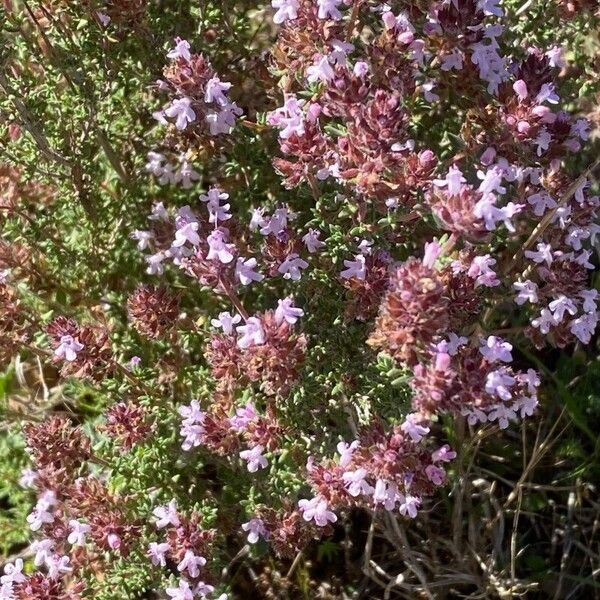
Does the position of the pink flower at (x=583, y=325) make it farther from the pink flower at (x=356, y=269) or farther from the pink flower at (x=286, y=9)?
the pink flower at (x=286, y=9)

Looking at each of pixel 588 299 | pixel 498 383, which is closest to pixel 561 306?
pixel 588 299

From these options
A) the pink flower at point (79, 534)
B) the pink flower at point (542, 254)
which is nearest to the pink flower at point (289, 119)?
the pink flower at point (542, 254)

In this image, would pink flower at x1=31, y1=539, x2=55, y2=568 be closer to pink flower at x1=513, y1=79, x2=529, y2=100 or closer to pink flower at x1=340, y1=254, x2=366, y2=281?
pink flower at x1=340, y1=254, x2=366, y2=281

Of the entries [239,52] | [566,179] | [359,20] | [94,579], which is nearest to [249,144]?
[239,52]

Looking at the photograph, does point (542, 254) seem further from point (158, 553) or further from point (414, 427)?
point (158, 553)

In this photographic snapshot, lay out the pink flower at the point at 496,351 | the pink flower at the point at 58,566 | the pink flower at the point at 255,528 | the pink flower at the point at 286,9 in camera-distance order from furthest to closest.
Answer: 1. the pink flower at the point at 255,528
2. the pink flower at the point at 58,566
3. the pink flower at the point at 286,9
4. the pink flower at the point at 496,351

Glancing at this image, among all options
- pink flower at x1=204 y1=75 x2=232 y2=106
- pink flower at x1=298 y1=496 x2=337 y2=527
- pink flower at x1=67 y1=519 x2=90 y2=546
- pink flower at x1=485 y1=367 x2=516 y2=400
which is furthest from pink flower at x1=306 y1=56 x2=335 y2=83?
pink flower at x1=67 y1=519 x2=90 y2=546

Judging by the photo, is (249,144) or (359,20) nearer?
(359,20)

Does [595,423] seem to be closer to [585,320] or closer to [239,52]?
[585,320]
